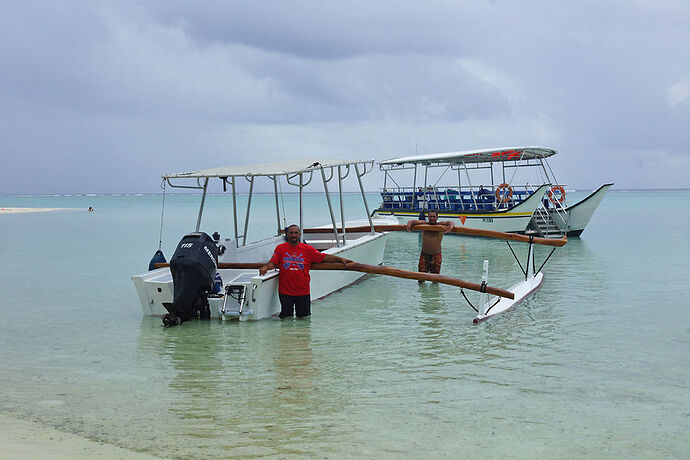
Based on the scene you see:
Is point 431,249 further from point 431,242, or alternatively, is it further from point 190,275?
point 190,275

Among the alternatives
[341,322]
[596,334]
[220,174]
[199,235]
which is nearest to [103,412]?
[199,235]

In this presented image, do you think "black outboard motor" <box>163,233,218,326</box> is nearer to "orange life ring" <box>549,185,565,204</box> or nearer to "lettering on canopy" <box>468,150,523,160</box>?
"lettering on canopy" <box>468,150,523,160</box>

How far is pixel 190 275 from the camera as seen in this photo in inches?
329

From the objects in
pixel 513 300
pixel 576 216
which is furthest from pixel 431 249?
pixel 576 216

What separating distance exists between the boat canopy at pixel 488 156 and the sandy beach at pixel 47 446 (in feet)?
65.9

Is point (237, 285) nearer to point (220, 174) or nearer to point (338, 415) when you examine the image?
point (220, 174)

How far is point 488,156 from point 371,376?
19371 mm

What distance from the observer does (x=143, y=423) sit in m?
4.95

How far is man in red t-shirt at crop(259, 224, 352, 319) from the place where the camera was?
8883 mm

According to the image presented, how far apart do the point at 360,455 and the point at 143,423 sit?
1.82 m

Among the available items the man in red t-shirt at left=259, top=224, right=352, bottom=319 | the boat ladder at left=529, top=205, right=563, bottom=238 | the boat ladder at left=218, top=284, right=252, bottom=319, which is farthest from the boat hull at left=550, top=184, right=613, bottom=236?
the boat ladder at left=218, top=284, right=252, bottom=319

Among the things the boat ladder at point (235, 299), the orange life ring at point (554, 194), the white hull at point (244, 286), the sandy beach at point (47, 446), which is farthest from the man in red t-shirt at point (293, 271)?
the orange life ring at point (554, 194)

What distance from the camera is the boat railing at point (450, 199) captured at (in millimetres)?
26109

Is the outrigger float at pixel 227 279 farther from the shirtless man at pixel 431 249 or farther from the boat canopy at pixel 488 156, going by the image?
the boat canopy at pixel 488 156
